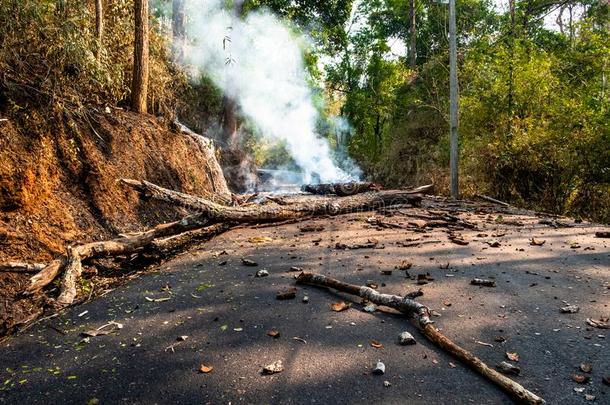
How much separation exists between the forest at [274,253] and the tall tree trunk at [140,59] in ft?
0.13

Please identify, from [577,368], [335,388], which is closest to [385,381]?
[335,388]

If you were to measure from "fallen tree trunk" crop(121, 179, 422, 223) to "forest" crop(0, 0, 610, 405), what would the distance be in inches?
1.7

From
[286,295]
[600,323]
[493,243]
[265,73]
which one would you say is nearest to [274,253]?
[286,295]

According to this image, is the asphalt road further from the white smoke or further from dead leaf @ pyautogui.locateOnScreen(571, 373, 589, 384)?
the white smoke

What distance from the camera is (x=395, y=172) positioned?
60.7 ft

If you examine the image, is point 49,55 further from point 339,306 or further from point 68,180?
point 339,306

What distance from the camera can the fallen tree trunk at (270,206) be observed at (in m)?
6.14

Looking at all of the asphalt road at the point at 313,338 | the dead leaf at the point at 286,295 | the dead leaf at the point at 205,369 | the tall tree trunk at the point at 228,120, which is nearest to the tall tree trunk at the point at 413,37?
the tall tree trunk at the point at 228,120

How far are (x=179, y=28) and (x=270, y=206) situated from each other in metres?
11.3

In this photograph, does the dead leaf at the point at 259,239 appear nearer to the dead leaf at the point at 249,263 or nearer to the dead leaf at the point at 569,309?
the dead leaf at the point at 249,263

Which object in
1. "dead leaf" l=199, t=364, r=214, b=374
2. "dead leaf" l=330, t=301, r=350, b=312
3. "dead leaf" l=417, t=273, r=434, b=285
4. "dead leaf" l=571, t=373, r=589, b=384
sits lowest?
"dead leaf" l=199, t=364, r=214, b=374

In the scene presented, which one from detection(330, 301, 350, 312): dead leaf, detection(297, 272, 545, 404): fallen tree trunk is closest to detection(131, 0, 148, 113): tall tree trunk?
detection(297, 272, 545, 404): fallen tree trunk

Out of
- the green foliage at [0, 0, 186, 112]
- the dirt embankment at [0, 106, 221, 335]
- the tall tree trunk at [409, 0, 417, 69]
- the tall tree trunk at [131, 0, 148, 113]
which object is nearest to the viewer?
the dirt embankment at [0, 106, 221, 335]

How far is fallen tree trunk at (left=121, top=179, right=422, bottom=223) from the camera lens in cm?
614
